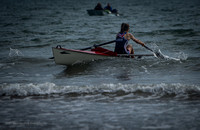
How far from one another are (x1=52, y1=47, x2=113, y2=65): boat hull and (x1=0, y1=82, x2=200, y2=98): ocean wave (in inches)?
94.0

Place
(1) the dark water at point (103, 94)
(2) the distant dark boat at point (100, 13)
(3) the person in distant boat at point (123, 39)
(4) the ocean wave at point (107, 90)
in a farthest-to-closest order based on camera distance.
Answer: (2) the distant dark boat at point (100, 13) → (3) the person in distant boat at point (123, 39) → (4) the ocean wave at point (107, 90) → (1) the dark water at point (103, 94)

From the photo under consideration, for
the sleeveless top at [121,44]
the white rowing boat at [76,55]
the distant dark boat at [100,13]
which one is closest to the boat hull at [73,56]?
the white rowing boat at [76,55]

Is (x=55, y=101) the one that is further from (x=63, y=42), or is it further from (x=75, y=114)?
(x=63, y=42)

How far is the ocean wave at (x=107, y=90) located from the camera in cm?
635

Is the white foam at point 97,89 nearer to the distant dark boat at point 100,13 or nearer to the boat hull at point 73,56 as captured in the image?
the boat hull at point 73,56

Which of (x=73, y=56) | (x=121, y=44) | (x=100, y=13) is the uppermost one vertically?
(x=100, y=13)

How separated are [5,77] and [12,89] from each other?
196 cm

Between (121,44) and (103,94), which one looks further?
(121,44)

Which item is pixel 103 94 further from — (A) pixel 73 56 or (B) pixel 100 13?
(B) pixel 100 13

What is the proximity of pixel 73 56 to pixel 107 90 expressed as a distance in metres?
3.25

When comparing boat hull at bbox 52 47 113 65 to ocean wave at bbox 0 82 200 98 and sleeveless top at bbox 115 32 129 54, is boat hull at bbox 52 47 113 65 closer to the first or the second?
sleeveless top at bbox 115 32 129 54

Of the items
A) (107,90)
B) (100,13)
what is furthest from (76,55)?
(100,13)

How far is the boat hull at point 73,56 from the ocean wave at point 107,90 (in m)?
2.39

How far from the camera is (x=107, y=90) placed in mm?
6613
